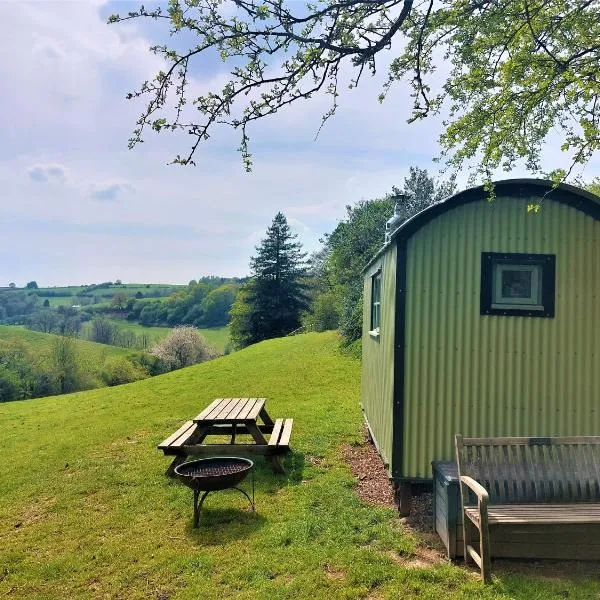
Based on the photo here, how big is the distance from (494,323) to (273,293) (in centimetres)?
3520

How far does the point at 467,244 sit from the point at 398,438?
2376mm

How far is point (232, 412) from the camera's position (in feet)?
24.0

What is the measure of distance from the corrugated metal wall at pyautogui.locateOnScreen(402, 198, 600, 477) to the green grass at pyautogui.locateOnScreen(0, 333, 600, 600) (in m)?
1.29

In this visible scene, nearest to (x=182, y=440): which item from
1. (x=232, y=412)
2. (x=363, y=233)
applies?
(x=232, y=412)

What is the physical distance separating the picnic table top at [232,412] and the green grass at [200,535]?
87 cm

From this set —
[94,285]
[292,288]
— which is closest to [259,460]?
[292,288]

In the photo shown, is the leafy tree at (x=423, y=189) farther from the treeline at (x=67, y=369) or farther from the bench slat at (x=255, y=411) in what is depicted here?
the treeline at (x=67, y=369)

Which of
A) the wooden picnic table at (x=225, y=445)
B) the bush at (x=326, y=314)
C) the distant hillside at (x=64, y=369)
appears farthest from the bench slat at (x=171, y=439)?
the distant hillside at (x=64, y=369)

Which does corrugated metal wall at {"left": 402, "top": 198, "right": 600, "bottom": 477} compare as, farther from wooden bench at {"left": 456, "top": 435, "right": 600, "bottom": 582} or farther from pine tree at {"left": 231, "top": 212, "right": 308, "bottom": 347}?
pine tree at {"left": 231, "top": 212, "right": 308, "bottom": 347}

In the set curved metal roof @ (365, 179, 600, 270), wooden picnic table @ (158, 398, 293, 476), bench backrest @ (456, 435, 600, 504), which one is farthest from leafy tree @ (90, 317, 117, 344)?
bench backrest @ (456, 435, 600, 504)

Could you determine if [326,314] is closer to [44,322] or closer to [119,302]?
[44,322]

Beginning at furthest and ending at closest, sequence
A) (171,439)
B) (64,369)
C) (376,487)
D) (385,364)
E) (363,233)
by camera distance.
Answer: (64,369) → (363,233) → (171,439) → (376,487) → (385,364)

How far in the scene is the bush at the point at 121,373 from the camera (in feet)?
117

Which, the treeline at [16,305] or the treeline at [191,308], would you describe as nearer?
the treeline at [191,308]
